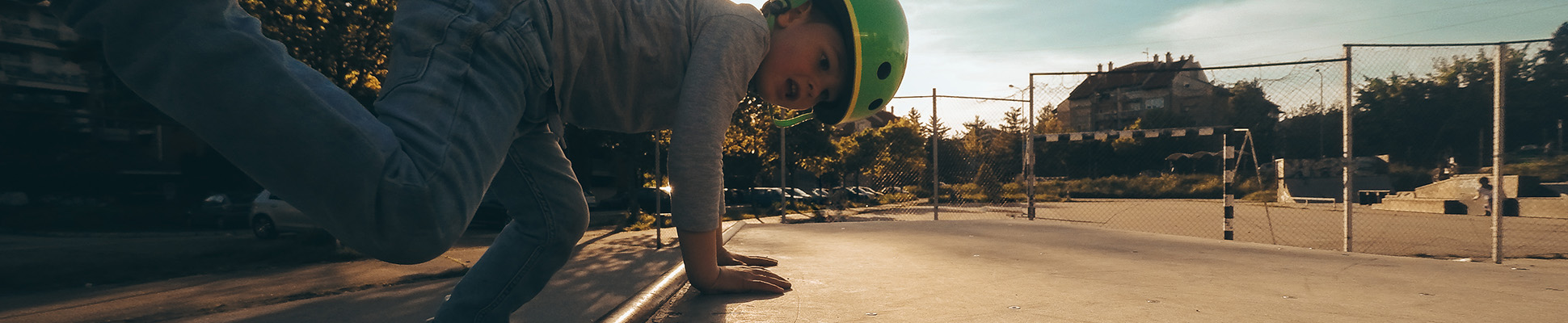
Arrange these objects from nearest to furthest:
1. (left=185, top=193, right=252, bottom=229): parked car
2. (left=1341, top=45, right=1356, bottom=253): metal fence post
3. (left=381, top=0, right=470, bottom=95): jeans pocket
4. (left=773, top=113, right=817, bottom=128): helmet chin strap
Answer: (left=381, top=0, right=470, bottom=95): jeans pocket
(left=773, top=113, right=817, bottom=128): helmet chin strap
(left=1341, top=45, right=1356, bottom=253): metal fence post
(left=185, top=193, right=252, bottom=229): parked car

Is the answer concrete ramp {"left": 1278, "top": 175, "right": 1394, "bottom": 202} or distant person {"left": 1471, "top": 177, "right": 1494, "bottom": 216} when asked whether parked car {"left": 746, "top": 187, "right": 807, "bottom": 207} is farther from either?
distant person {"left": 1471, "top": 177, "right": 1494, "bottom": 216}

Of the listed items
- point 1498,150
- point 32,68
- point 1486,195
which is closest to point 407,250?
point 1498,150

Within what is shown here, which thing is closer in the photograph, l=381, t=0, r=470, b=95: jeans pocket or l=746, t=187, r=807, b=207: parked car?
l=381, t=0, r=470, b=95: jeans pocket

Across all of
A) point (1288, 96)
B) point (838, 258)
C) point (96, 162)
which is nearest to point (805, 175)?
point (96, 162)

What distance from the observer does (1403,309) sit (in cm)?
231

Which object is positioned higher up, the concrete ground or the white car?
the concrete ground

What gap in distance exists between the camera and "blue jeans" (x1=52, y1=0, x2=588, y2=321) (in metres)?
0.72

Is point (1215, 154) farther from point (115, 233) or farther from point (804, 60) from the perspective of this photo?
point (115, 233)

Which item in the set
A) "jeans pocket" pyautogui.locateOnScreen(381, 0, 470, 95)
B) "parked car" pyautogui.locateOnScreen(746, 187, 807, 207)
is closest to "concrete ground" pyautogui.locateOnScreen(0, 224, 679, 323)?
"jeans pocket" pyautogui.locateOnScreen(381, 0, 470, 95)

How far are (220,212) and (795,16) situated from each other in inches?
710

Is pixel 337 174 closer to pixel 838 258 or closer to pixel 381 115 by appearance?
pixel 381 115

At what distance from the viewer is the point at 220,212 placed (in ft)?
48.2

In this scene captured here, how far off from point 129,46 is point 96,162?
23128 mm

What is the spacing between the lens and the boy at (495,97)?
74 cm
